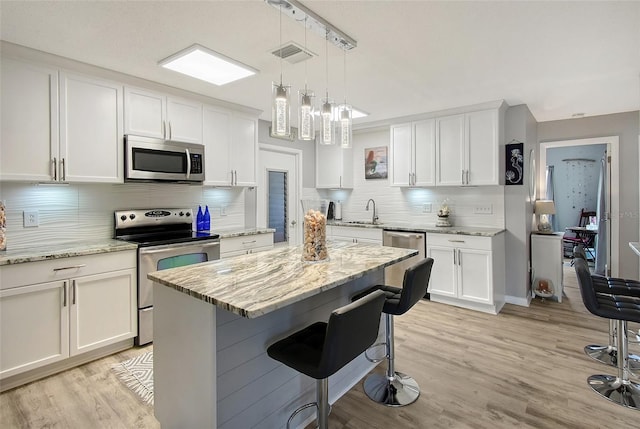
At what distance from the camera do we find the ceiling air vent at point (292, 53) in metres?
2.39

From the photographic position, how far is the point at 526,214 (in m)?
3.96

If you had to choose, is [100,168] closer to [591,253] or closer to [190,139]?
[190,139]

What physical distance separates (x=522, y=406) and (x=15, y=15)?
390 cm

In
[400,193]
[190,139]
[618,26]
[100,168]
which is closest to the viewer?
[618,26]

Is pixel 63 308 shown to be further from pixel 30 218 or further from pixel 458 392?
pixel 458 392

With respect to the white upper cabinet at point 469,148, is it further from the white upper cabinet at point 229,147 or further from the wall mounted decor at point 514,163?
the white upper cabinet at point 229,147

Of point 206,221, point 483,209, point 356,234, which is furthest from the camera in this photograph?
point 356,234

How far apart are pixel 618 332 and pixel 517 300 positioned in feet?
5.83

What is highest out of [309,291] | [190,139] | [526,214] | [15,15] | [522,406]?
[15,15]

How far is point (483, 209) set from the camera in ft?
13.9

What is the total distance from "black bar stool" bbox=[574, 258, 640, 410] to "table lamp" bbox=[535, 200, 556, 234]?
214 cm

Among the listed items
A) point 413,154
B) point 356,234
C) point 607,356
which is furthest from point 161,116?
Result: point 607,356

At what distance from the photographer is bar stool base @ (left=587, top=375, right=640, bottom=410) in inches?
83.3

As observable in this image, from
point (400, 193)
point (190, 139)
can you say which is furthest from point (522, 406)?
point (190, 139)
